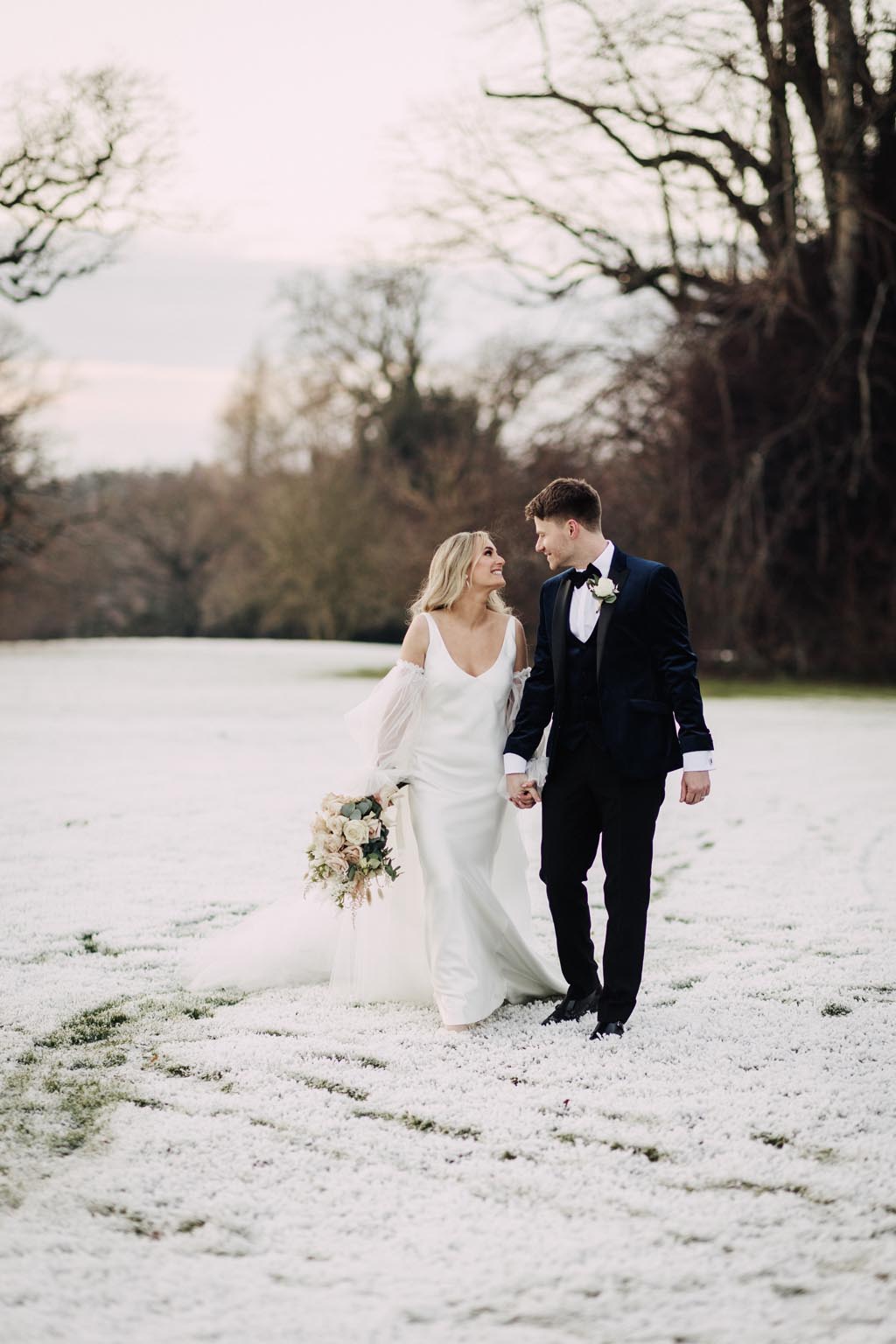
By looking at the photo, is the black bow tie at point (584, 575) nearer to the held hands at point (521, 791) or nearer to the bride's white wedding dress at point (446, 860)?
the bride's white wedding dress at point (446, 860)

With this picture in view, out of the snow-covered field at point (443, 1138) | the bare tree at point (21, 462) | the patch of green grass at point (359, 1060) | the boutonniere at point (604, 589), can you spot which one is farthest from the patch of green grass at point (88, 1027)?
the bare tree at point (21, 462)

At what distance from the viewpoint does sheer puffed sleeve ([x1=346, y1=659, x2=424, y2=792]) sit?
15.0ft

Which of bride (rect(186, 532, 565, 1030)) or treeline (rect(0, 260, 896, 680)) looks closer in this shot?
bride (rect(186, 532, 565, 1030))

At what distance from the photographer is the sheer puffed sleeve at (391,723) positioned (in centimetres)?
457

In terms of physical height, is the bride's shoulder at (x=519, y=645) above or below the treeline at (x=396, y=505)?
below

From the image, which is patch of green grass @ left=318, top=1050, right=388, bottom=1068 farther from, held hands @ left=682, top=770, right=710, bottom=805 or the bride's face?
the bride's face

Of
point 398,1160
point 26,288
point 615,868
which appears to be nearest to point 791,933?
point 615,868

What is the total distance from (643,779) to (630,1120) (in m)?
1.08

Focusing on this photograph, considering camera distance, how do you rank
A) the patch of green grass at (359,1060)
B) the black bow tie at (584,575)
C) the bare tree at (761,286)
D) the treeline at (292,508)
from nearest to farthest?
the patch of green grass at (359,1060) < the black bow tie at (584,575) < the bare tree at (761,286) < the treeline at (292,508)

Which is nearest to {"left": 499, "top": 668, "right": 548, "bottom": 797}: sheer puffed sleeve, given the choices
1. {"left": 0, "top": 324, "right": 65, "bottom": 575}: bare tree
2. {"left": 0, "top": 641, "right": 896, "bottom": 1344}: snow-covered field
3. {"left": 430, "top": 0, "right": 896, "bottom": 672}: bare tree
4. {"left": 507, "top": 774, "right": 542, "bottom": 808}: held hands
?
{"left": 507, "top": 774, "right": 542, "bottom": 808}: held hands

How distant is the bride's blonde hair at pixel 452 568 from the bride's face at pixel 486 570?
0.01 metres

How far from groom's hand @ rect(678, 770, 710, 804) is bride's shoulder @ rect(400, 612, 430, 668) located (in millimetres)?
1046

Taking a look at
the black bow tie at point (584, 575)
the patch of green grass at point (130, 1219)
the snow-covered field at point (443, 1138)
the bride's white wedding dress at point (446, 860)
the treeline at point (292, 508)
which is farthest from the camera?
the treeline at point (292, 508)

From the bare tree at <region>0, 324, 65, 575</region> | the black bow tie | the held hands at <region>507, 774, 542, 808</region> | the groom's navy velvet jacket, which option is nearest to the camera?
the groom's navy velvet jacket
